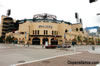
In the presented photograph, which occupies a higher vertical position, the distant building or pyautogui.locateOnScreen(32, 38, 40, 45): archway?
the distant building

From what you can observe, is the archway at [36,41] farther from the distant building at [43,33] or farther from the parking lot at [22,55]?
the parking lot at [22,55]

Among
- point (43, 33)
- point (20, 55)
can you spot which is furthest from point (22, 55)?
point (43, 33)

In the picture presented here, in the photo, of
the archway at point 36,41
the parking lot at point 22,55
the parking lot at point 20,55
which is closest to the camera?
the parking lot at point 20,55

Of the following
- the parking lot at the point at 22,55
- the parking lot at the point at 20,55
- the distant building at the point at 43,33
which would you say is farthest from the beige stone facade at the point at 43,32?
the parking lot at the point at 20,55

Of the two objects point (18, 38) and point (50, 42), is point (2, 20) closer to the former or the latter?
point (18, 38)

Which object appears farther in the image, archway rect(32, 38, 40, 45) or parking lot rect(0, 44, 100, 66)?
archway rect(32, 38, 40, 45)

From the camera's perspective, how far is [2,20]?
8219cm

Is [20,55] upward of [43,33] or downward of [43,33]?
downward

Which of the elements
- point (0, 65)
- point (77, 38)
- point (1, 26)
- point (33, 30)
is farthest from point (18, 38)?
point (0, 65)

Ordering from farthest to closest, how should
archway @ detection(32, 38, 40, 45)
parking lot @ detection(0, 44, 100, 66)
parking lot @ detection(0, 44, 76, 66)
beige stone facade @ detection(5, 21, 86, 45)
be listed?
archway @ detection(32, 38, 40, 45) < beige stone facade @ detection(5, 21, 86, 45) < parking lot @ detection(0, 44, 100, 66) < parking lot @ detection(0, 44, 76, 66)

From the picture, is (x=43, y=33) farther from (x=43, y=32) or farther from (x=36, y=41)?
(x=36, y=41)

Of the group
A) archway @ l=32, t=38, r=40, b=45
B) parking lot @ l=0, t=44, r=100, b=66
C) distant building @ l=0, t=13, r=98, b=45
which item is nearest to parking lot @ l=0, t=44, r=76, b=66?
parking lot @ l=0, t=44, r=100, b=66

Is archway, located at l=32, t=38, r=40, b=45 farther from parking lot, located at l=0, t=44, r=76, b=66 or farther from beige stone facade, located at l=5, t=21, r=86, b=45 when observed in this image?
parking lot, located at l=0, t=44, r=76, b=66

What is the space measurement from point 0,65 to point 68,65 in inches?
266
